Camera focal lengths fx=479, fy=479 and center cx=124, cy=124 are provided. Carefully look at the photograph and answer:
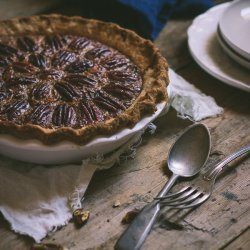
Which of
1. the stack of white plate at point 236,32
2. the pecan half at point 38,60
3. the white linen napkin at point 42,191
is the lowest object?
the white linen napkin at point 42,191

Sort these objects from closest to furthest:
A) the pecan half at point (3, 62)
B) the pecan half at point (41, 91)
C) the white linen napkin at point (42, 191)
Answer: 1. the white linen napkin at point (42, 191)
2. the pecan half at point (41, 91)
3. the pecan half at point (3, 62)

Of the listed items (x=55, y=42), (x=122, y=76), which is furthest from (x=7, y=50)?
(x=122, y=76)

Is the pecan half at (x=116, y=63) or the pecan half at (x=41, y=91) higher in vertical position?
the pecan half at (x=116, y=63)

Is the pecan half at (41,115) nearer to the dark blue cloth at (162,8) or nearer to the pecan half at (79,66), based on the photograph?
the pecan half at (79,66)

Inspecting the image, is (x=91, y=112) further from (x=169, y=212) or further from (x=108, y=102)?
(x=169, y=212)

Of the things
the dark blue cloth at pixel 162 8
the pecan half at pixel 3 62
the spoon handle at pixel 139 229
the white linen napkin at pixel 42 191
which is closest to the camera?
the spoon handle at pixel 139 229

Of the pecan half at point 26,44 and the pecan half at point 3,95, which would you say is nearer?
the pecan half at point 3,95

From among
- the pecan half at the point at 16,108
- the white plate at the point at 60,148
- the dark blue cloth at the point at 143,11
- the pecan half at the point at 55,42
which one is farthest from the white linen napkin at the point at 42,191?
the dark blue cloth at the point at 143,11

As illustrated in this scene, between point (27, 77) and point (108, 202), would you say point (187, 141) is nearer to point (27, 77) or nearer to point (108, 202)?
point (108, 202)
